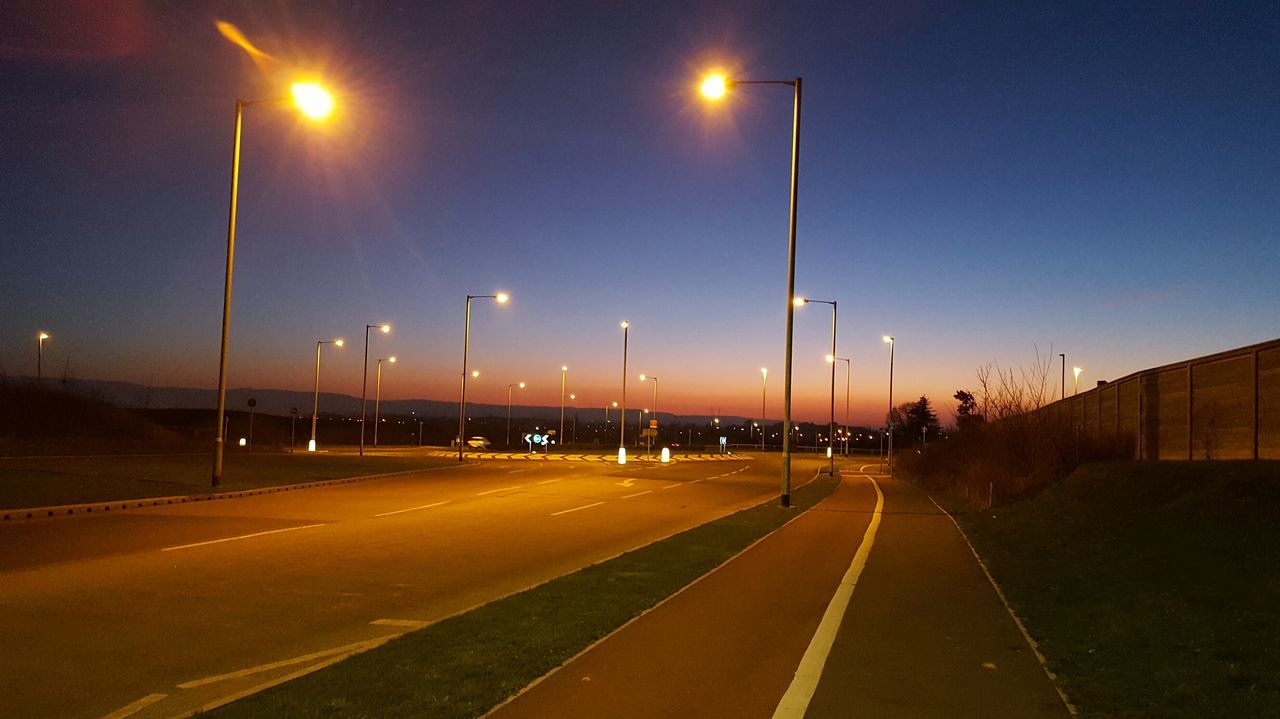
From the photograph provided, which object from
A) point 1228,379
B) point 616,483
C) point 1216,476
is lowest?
point 616,483

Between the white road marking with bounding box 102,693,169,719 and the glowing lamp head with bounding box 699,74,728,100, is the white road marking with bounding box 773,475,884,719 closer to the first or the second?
the white road marking with bounding box 102,693,169,719

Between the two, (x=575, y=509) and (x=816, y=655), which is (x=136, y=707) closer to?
(x=816, y=655)

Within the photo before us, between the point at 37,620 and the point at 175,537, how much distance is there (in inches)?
315

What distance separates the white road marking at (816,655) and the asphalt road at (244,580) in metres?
4.40

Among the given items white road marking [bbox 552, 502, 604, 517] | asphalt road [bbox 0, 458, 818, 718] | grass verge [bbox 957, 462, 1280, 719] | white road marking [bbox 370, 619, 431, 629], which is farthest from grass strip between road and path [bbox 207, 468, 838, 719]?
white road marking [bbox 552, 502, 604, 517]

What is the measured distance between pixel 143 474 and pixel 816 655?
30331 mm

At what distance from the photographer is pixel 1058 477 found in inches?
978

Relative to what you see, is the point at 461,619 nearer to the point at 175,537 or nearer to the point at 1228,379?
the point at 175,537

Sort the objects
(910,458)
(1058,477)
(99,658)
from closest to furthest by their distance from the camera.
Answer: (99,658) → (1058,477) → (910,458)

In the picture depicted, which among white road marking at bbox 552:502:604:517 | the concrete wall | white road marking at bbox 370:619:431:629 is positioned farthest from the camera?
white road marking at bbox 552:502:604:517

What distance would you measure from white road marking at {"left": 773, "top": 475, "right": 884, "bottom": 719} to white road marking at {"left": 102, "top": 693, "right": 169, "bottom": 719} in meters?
4.85

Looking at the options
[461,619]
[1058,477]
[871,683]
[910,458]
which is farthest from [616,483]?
[871,683]

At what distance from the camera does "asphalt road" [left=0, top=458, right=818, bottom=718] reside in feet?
25.7

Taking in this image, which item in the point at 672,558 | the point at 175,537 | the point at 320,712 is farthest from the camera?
the point at 175,537
